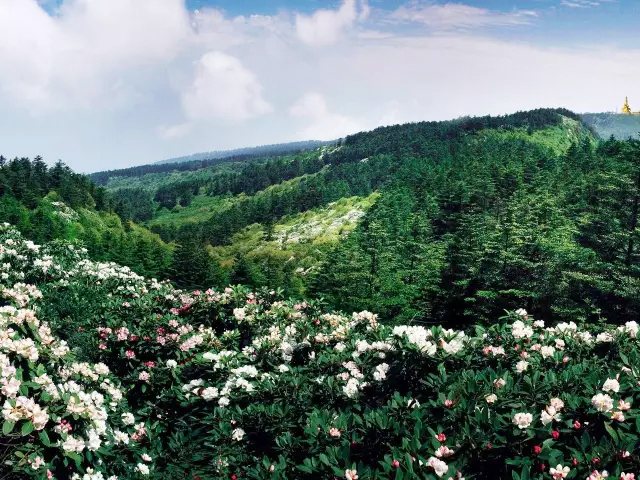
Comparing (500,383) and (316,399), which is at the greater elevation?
(500,383)

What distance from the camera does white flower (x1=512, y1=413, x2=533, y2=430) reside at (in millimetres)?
4508

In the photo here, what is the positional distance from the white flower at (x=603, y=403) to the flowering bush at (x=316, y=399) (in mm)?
11

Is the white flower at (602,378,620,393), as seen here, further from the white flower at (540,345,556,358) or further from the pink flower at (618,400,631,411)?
the white flower at (540,345,556,358)

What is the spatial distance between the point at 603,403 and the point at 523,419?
720mm

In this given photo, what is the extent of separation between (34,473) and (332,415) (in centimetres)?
314

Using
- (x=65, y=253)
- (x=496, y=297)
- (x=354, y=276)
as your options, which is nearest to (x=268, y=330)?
(x=65, y=253)

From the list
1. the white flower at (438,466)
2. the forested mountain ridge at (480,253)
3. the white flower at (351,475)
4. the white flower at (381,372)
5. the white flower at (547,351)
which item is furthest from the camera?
the forested mountain ridge at (480,253)

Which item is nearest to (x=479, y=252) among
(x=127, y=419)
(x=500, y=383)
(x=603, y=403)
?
(x=500, y=383)

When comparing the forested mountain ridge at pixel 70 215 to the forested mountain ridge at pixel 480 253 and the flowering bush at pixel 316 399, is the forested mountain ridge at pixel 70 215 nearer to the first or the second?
the forested mountain ridge at pixel 480 253

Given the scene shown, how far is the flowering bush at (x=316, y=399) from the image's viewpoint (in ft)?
14.9

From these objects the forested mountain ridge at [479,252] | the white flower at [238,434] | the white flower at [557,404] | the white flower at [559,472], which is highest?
the white flower at [557,404]

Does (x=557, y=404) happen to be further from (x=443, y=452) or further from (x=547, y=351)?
(x=547, y=351)

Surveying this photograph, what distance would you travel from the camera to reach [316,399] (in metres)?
6.53

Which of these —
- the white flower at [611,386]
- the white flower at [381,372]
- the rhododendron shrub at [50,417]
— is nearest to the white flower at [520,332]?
the white flower at [381,372]
